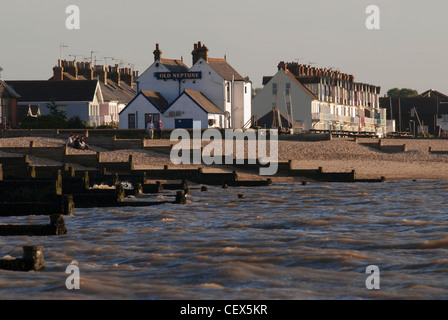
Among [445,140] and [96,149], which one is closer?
[96,149]

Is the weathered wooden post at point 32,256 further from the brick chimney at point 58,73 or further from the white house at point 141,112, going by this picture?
the brick chimney at point 58,73

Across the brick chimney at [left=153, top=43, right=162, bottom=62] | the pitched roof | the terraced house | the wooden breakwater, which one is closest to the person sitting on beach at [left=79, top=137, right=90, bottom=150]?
the wooden breakwater

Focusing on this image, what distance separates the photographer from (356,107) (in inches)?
5039

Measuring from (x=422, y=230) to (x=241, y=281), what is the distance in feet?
29.2

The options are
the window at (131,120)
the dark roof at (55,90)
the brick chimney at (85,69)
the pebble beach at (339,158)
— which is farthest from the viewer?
the brick chimney at (85,69)

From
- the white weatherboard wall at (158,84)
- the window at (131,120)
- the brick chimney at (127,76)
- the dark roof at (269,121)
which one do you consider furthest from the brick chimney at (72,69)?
the dark roof at (269,121)

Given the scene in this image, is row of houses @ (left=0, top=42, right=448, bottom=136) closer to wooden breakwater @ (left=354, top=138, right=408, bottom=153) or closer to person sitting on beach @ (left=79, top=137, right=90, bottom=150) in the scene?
wooden breakwater @ (left=354, top=138, right=408, bottom=153)

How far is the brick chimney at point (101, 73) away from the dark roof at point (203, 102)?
80.4ft

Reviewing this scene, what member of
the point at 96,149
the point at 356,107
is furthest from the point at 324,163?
the point at 356,107

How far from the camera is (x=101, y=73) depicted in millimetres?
103750

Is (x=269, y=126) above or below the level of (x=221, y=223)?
above

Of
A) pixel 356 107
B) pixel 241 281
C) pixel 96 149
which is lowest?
pixel 241 281

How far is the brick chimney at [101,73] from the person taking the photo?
102750mm
